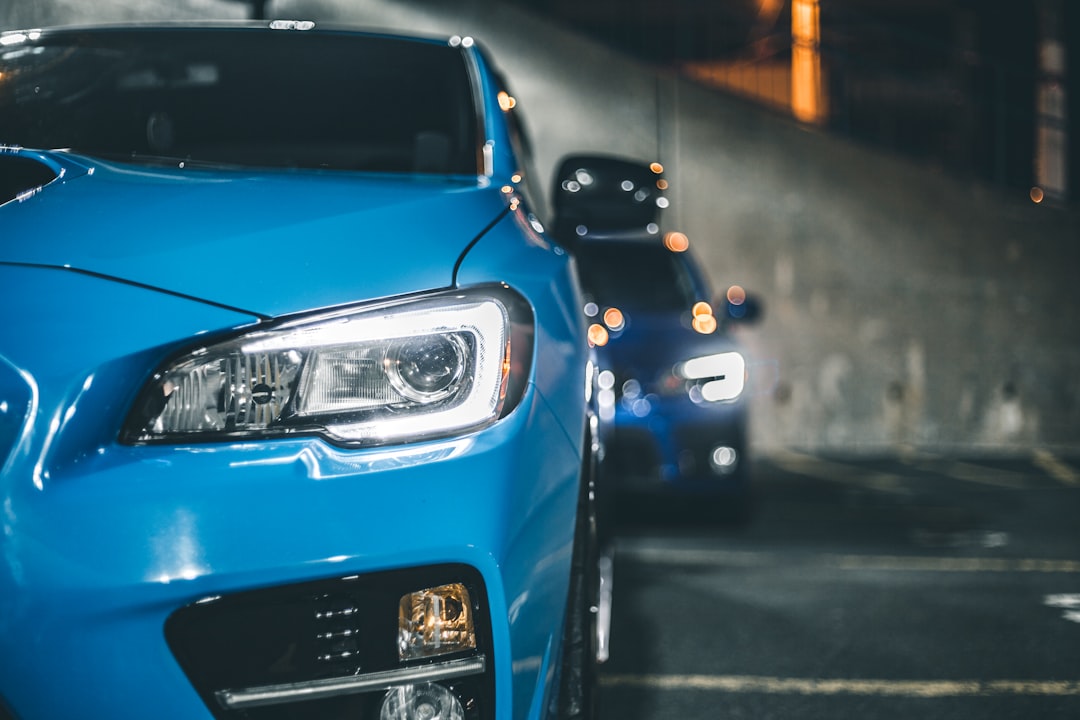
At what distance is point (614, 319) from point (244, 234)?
498 centimetres

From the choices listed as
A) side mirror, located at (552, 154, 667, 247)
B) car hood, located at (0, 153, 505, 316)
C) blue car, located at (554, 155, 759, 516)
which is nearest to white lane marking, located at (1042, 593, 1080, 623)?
blue car, located at (554, 155, 759, 516)

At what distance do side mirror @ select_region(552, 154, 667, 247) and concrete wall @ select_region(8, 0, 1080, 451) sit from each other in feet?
29.1

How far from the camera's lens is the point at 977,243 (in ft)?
38.5

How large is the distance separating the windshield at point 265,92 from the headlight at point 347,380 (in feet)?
3.44

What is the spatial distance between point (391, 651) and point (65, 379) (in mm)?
555

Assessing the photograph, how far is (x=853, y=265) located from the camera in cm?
1178

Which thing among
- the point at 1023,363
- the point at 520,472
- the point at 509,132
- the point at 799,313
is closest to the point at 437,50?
the point at 509,132

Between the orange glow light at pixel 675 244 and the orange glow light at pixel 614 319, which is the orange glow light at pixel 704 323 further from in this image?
the orange glow light at pixel 675 244

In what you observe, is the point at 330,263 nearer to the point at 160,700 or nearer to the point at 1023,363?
the point at 160,700

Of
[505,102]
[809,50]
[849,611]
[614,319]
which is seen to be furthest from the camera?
[809,50]

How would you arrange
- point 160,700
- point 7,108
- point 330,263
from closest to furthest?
point 160,700, point 330,263, point 7,108

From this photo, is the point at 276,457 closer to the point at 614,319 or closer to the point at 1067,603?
the point at 1067,603

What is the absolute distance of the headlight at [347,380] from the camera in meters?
1.61

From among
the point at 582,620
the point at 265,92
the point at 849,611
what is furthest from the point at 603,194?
the point at 849,611
